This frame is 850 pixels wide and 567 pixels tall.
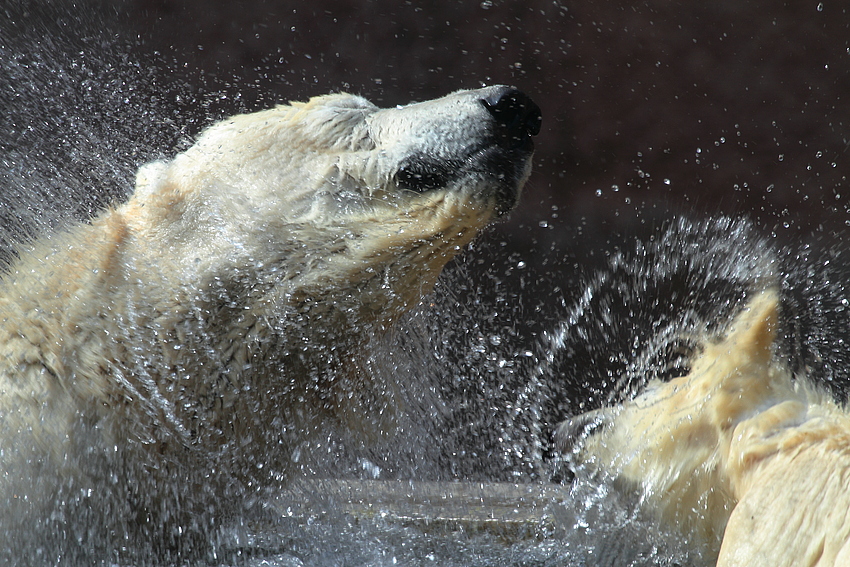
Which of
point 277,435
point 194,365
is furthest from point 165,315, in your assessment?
point 277,435

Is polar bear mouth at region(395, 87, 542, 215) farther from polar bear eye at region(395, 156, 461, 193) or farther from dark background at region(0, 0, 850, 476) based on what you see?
dark background at region(0, 0, 850, 476)

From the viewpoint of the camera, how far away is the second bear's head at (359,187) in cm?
153

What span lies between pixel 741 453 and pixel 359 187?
934 mm

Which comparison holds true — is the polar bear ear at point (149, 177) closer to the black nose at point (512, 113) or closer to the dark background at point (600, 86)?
the black nose at point (512, 113)

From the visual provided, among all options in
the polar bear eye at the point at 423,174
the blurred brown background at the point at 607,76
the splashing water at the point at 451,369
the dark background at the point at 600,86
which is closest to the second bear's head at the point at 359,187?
the polar bear eye at the point at 423,174

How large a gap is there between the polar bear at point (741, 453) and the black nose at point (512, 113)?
60cm

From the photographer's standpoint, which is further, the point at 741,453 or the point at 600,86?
the point at 600,86

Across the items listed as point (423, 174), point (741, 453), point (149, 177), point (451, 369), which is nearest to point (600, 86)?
point (451, 369)

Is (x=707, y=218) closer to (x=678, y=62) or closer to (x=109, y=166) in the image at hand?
(x=678, y=62)

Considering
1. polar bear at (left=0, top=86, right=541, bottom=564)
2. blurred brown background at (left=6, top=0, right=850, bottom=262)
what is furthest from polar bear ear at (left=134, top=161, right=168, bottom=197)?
blurred brown background at (left=6, top=0, right=850, bottom=262)

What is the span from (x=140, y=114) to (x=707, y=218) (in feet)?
9.19

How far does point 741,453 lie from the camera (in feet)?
4.26

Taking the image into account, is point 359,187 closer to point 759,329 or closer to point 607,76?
point 759,329

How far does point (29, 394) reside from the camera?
1.40 metres
